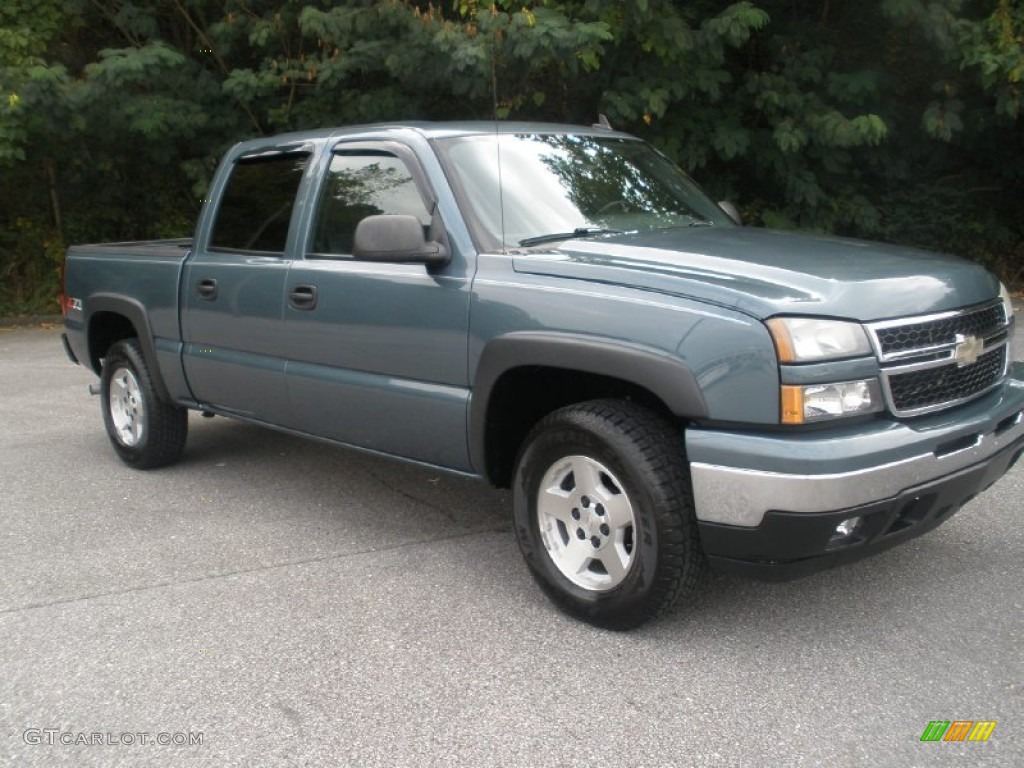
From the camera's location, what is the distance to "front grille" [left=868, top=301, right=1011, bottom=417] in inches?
127

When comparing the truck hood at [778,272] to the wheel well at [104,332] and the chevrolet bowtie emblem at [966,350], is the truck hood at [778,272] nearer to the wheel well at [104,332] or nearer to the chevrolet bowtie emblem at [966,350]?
the chevrolet bowtie emblem at [966,350]

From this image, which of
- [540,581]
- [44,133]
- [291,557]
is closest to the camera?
[540,581]

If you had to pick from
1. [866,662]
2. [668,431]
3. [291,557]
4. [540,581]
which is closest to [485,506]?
[291,557]

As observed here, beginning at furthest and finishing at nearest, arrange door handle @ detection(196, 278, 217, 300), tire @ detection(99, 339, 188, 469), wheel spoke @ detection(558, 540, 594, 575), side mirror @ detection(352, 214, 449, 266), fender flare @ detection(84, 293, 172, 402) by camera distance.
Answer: tire @ detection(99, 339, 188, 469), fender flare @ detection(84, 293, 172, 402), door handle @ detection(196, 278, 217, 300), side mirror @ detection(352, 214, 449, 266), wheel spoke @ detection(558, 540, 594, 575)

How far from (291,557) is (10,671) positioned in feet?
4.30

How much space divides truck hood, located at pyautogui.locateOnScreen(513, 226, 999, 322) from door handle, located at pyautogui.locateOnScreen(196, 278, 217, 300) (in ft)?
6.77

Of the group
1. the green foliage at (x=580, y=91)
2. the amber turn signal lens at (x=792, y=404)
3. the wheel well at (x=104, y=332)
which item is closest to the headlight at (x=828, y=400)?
the amber turn signal lens at (x=792, y=404)

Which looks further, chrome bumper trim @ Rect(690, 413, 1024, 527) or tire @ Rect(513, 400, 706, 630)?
tire @ Rect(513, 400, 706, 630)

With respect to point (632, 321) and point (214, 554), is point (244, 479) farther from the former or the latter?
point (632, 321)

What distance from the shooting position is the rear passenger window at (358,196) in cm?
433

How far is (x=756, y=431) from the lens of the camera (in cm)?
315

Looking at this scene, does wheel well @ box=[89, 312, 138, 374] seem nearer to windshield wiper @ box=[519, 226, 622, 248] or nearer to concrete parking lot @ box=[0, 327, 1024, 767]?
concrete parking lot @ box=[0, 327, 1024, 767]
